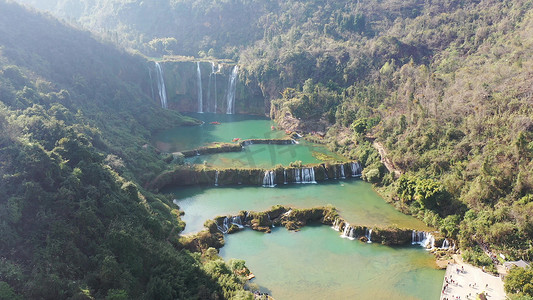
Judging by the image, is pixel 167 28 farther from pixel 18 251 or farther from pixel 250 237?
pixel 18 251

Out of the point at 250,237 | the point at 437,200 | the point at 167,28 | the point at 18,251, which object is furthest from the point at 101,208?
the point at 167,28

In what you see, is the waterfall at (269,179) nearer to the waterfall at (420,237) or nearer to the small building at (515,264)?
the waterfall at (420,237)

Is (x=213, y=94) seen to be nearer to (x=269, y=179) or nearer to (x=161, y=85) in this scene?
(x=161, y=85)

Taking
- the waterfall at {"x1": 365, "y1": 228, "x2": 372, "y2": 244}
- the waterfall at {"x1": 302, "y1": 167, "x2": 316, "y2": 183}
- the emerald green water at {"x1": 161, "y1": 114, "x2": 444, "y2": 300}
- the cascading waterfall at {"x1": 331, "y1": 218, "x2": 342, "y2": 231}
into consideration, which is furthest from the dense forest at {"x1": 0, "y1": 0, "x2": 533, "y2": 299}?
A: the cascading waterfall at {"x1": 331, "y1": 218, "x2": 342, "y2": 231}

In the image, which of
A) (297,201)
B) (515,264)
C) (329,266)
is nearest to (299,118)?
(297,201)

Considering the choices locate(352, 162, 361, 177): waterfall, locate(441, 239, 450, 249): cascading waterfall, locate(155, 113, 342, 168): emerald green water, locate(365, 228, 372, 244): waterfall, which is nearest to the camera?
locate(441, 239, 450, 249): cascading waterfall

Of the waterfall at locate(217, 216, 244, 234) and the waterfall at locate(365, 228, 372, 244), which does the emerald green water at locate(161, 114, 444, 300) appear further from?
the waterfall at locate(217, 216, 244, 234)

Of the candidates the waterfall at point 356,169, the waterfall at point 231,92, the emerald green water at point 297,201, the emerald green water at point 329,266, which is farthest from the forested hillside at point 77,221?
the waterfall at point 231,92
